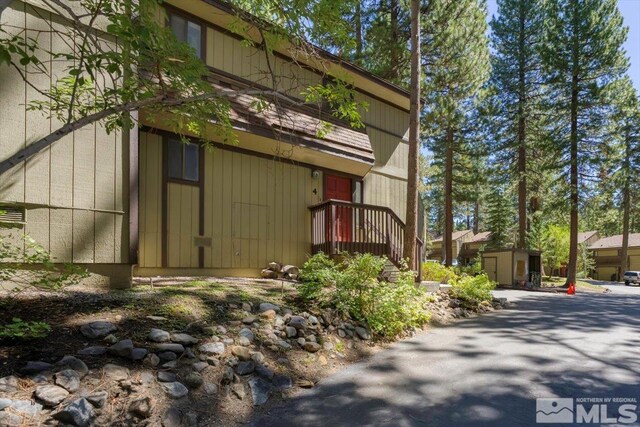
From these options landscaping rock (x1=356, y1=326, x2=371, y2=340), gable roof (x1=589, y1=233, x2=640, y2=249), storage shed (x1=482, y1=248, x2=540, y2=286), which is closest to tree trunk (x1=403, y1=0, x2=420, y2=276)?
landscaping rock (x1=356, y1=326, x2=371, y2=340)

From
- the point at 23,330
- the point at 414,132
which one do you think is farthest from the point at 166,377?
the point at 414,132

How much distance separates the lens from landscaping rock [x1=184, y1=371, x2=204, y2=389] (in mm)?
3520

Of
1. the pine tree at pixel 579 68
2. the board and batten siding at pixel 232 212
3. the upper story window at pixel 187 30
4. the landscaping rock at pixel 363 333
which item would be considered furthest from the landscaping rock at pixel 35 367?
the pine tree at pixel 579 68

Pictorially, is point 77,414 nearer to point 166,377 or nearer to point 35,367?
point 35,367

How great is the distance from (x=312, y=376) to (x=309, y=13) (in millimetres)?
4353

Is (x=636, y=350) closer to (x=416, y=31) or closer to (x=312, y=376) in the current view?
(x=312, y=376)

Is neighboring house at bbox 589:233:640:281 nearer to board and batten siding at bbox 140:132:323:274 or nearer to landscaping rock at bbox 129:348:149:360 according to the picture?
board and batten siding at bbox 140:132:323:274

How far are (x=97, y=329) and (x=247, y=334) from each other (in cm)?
153

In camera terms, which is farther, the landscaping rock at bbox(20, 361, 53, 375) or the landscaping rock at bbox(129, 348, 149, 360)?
the landscaping rock at bbox(129, 348, 149, 360)

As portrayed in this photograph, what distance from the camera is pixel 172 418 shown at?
123 inches

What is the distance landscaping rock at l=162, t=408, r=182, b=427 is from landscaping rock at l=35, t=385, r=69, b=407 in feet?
2.40

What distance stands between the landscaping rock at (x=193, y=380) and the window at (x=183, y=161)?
484 centimetres

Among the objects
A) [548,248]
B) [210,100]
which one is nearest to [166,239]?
[210,100]

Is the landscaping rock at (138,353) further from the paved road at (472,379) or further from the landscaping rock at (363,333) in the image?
the landscaping rock at (363,333)
